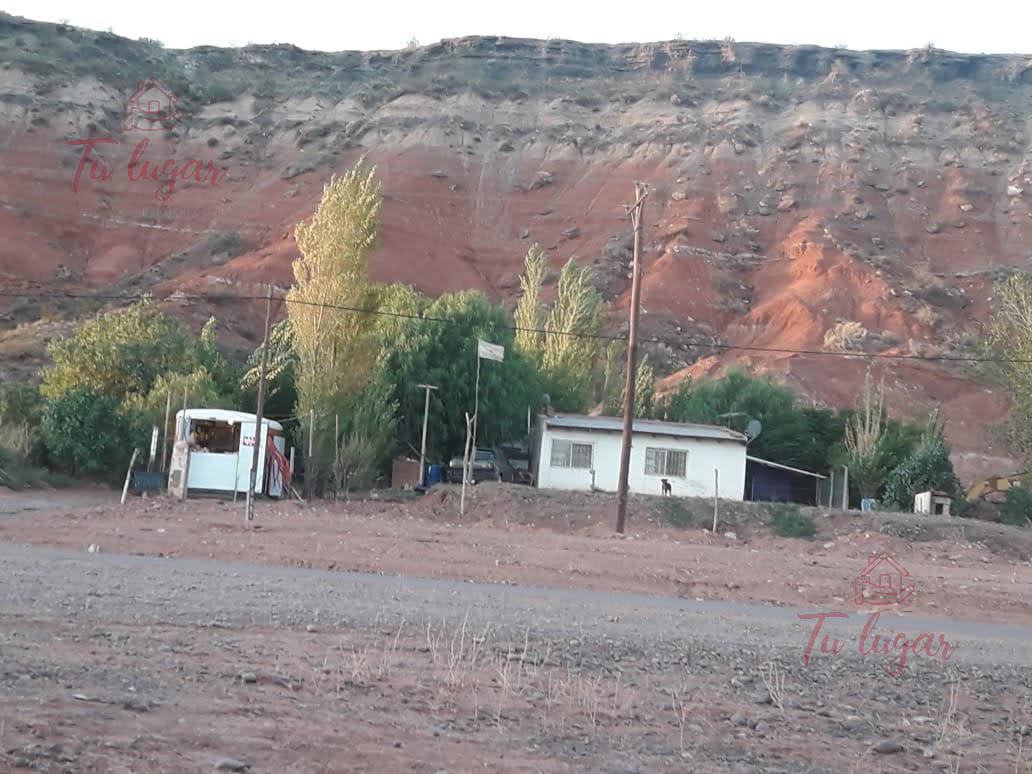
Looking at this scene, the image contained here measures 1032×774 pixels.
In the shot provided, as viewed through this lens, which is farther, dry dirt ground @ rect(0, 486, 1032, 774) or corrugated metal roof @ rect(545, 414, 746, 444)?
corrugated metal roof @ rect(545, 414, 746, 444)

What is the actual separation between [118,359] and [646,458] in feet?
68.0

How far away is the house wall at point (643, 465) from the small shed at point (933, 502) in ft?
18.8

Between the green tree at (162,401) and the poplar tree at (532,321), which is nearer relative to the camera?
the green tree at (162,401)

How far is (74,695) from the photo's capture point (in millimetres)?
7172

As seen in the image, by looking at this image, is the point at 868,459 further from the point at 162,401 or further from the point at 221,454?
the point at 162,401

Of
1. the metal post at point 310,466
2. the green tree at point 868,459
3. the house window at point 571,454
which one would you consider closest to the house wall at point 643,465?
the house window at point 571,454

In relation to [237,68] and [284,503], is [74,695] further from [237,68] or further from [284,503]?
[237,68]

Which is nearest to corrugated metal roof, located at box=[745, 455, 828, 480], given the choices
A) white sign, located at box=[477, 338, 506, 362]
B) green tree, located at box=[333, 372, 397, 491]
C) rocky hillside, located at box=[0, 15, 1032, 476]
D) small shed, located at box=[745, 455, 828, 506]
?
small shed, located at box=[745, 455, 828, 506]

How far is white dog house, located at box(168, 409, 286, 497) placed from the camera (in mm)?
36375

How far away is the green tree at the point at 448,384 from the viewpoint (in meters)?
43.9

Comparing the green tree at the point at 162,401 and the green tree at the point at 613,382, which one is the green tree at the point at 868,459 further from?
the green tree at the point at 162,401

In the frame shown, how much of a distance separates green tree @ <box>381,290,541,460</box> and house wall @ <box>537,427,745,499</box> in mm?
4006

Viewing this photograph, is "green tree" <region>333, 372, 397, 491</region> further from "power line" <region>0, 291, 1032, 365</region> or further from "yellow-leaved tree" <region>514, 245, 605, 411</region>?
"yellow-leaved tree" <region>514, 245, 605, 411</region>

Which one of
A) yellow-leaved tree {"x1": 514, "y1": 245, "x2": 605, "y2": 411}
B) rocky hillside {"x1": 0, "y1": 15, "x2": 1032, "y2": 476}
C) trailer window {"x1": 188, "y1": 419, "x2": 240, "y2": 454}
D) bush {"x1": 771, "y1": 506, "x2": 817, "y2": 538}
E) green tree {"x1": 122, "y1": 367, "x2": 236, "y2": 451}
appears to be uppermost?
rocky hillside {"x1": 0, "y1": 15, "x2": 1032, "y2": 476}
